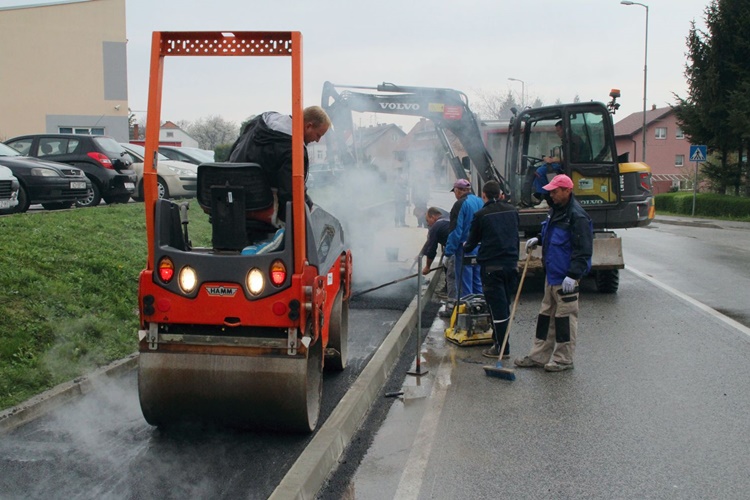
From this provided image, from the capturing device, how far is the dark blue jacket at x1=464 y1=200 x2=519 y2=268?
768 centimetres

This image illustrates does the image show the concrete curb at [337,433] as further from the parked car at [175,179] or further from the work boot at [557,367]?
the parked car at [175,179]

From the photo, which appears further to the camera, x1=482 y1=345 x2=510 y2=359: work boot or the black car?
the black car

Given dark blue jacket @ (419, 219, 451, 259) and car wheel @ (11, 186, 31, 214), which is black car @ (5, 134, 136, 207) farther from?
dark blue jacket @ (419, 219, 451, 259)

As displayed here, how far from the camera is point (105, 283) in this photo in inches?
318

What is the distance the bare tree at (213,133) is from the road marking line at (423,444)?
154 feet

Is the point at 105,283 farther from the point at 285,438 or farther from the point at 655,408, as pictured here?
the point at 655,408

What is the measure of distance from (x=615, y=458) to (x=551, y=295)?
2.60 metres

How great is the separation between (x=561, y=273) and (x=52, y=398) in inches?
177

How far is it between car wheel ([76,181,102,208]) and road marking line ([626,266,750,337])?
10018mm

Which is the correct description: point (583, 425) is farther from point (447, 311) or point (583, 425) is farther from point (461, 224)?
point (447, 311)

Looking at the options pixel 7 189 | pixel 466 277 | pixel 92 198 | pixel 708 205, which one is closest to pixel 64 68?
pixel 92 198

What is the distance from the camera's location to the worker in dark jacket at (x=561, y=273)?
700cm

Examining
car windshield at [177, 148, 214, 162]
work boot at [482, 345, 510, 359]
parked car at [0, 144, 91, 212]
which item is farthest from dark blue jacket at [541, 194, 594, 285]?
car windshield at [177, 148, 214, 162]

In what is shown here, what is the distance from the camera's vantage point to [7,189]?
11.3 meters
